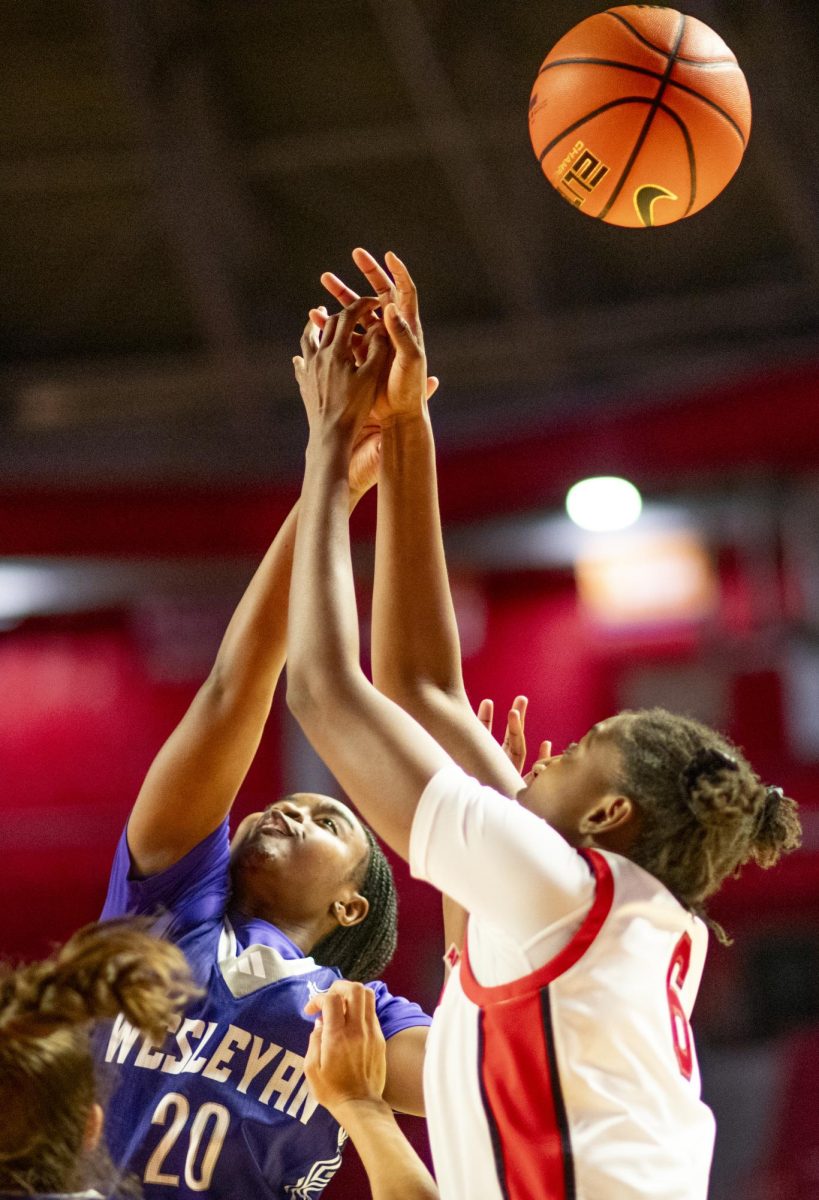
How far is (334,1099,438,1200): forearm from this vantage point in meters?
1.76

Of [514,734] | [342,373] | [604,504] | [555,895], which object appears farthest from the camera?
[604,504]

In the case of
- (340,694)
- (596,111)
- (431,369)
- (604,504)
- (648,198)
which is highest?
(431,369)

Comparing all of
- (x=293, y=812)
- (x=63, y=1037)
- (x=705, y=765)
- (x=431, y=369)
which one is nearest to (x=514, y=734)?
(x=293, y=812)

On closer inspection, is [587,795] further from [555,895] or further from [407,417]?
[407,417]

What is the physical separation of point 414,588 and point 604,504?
5.83 metres

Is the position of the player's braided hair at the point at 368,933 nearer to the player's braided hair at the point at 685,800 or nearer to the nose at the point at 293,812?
the nose at the point at 293,812

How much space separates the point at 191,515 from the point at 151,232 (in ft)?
6.38

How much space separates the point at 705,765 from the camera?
1.70 m

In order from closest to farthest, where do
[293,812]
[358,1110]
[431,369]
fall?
[358,1110]
[293,812]
[431,369]

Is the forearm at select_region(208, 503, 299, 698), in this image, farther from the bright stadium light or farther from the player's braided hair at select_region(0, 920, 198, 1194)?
the bright stadium light

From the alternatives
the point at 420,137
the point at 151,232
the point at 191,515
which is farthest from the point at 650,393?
the point at 151,232

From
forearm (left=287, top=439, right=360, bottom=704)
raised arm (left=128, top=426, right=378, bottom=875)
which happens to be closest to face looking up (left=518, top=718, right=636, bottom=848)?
forearm (left=287, top=439, right=360, bottom=704)

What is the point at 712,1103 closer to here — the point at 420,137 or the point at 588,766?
the point at 588,766

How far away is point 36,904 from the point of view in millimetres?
7668
